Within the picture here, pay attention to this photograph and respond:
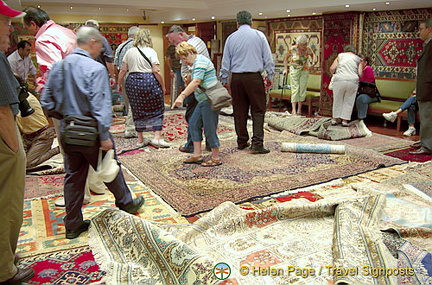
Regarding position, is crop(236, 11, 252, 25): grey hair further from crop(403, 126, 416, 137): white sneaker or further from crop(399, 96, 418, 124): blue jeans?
crop(403, 126, 416, 137): white sneaker

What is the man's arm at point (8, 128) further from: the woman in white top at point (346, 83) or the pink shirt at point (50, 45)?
the woman in white top at point (346, 83)

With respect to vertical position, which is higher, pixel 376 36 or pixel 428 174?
pixel 376 36

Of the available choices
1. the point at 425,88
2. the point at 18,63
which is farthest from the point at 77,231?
the point at 18,63

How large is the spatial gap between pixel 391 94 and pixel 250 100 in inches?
168

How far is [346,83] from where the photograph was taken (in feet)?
23.6

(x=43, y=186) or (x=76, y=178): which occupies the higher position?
(x=76, y=178)

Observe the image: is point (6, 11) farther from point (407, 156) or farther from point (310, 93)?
point (310, 93)

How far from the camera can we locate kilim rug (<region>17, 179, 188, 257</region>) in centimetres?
309

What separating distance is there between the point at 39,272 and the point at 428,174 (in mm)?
3906

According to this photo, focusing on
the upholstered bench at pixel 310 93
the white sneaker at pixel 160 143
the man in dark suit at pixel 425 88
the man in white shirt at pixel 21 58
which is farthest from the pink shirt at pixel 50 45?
the upholstered bench at pixel 310 93

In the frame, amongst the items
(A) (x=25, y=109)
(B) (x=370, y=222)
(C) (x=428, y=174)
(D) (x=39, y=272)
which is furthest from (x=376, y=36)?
(D) (x=39, y=272)

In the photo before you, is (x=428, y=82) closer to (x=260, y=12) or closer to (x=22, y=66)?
(x=260, y=12)

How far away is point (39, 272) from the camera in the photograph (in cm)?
272

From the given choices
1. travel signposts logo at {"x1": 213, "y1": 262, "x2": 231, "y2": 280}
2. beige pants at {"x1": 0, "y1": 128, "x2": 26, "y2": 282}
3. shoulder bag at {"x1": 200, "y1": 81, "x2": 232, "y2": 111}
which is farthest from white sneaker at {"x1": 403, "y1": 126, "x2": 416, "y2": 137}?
beige pants at {"x1": 0, "y1": 128, "x2": 26, "y2": 282}
